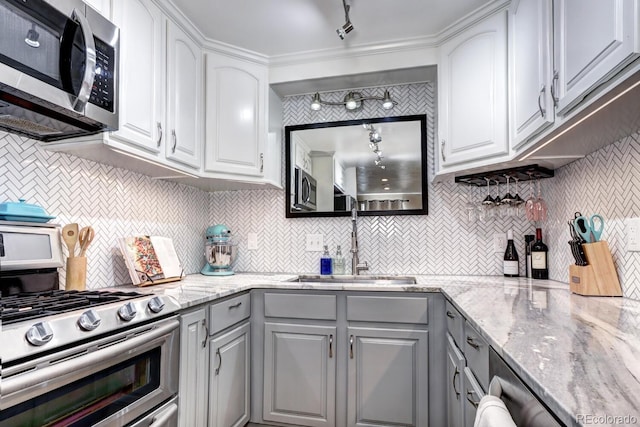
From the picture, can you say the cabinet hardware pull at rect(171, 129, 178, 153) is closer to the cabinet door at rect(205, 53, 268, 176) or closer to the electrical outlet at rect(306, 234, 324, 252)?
the cabinet door at rect(205, 53, 268, 176)

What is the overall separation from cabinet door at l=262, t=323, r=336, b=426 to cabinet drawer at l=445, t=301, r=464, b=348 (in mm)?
613

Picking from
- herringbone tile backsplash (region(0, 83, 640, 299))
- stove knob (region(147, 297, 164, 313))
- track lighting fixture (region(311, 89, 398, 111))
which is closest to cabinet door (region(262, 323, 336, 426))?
herringbone tile backsplash (region(0, 83, 640, 299))

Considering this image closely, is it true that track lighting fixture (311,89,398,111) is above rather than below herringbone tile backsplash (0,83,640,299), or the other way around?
above

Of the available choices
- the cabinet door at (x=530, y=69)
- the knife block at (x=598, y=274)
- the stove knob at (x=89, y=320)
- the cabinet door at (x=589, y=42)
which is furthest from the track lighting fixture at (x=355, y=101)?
the stove knob at (x=89, y=320)

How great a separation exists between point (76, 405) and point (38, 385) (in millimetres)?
170

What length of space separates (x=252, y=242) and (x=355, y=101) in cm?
130

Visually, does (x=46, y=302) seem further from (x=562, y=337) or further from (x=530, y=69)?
(x=530, y=69)

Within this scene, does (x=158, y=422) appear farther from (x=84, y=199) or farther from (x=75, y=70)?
(x=75, y=70)

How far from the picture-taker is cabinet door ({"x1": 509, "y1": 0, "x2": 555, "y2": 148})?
1.42m

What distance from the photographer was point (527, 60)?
1.63m

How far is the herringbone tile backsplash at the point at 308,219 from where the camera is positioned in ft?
5.08

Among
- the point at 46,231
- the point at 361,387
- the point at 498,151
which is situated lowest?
the point at 361,387

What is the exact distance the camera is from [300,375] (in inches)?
80.3

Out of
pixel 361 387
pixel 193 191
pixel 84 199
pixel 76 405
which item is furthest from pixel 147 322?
pixel 193 191
